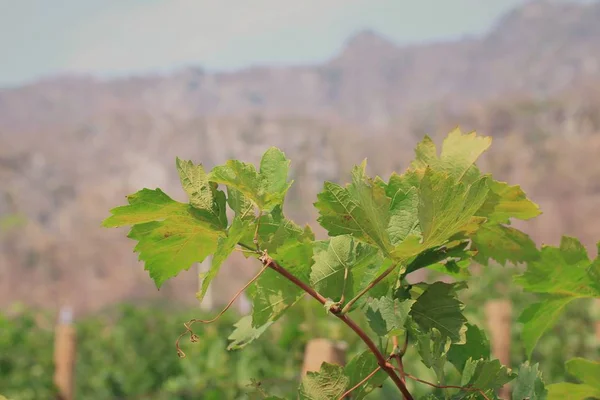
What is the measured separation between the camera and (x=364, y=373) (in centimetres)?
45

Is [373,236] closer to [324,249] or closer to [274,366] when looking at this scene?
[324,249]

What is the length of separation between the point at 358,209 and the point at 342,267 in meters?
0.04

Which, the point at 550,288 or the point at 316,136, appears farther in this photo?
the point at 316,136

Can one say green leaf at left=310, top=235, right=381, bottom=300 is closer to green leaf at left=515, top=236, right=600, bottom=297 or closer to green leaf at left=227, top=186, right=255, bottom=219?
green leaf at left=227, top=186, right=255, bottom=219

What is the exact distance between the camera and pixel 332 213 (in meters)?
0.42

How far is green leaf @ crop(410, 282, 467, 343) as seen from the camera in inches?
17.3

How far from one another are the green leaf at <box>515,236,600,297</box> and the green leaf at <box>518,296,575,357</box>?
15mm

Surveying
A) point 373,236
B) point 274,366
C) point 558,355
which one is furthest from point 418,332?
point 558,355

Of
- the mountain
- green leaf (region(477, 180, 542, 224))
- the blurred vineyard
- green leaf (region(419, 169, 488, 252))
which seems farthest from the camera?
the mountain

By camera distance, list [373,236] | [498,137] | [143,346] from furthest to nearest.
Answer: [498,137]
[143,346]
[373,236]

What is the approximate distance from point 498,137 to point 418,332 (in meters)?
30.7

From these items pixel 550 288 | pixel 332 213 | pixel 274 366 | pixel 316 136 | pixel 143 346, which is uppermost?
pixel 332 213

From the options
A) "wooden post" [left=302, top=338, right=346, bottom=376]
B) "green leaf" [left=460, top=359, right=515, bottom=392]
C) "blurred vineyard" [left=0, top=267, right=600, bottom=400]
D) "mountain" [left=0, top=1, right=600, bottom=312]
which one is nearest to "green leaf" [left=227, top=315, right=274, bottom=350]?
"green leaf" [left=460, top=359, right=515, bottom=392]

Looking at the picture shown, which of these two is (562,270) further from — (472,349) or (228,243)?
(228,243)
